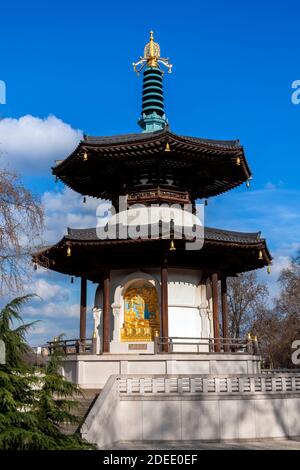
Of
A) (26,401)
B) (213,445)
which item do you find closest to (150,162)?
(213,445)

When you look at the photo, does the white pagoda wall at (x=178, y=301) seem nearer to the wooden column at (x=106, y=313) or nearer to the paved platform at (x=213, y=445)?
the wooden column at (x=106, y=313)

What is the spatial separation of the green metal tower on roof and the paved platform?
623 inches

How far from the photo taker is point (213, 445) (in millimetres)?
16953

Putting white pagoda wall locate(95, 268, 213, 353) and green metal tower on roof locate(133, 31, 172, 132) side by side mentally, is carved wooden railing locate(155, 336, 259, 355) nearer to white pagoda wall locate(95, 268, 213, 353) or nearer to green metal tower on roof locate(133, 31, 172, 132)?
white pagoda wall locate(95, 268, 213, 353)

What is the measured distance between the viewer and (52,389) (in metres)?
10.9

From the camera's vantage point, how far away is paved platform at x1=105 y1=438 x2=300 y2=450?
1633 centimetres

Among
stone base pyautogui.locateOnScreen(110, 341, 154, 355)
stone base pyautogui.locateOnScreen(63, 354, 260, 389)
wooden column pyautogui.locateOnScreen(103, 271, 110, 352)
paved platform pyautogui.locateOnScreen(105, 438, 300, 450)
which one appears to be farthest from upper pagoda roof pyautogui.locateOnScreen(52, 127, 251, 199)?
paved platform pyautogui.locateOnScreen(105, 438, 300, 450)

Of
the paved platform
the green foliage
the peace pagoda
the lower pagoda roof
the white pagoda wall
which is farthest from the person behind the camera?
the white pagoda wall

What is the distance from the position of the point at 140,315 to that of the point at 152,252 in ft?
8.65

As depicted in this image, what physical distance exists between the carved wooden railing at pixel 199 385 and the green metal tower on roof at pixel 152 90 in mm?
13910

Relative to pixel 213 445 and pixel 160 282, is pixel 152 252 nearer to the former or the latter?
pixel 160 282

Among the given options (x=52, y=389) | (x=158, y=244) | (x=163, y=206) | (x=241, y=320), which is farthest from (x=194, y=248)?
(x=241, y=320)

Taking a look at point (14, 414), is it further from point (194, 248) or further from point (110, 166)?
point (110, 166)

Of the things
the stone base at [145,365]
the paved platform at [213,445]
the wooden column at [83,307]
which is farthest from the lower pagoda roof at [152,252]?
the paved platform at [213,445]
